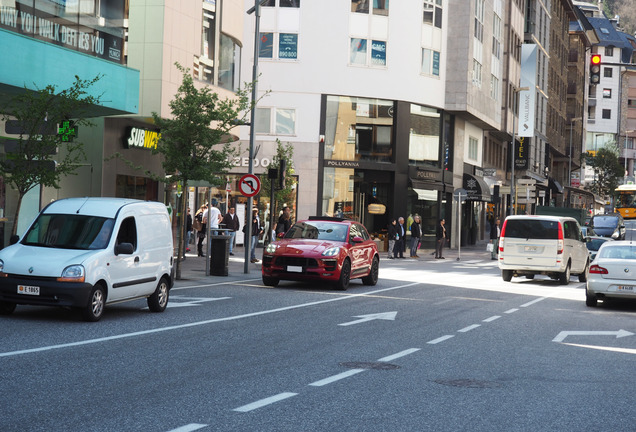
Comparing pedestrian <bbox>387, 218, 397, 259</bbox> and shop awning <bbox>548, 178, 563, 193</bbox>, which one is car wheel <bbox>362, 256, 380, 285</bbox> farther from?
shop awning <bbox>548, 178, 563, 193</bbox>

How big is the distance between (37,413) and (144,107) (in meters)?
22.7

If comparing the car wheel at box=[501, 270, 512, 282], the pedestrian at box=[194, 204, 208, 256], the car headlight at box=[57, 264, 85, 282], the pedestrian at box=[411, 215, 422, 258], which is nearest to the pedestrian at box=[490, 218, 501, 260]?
the pedestrian at box=[411, 215, 422, 258]

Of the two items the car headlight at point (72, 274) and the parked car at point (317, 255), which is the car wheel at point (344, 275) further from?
the car headlight at point (72, 274)

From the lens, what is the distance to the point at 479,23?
194 feet

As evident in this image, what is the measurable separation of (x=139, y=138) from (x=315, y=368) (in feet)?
73.0

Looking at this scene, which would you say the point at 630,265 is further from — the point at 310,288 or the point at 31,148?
the point at 31,148

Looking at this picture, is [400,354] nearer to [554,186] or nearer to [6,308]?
[6,308]

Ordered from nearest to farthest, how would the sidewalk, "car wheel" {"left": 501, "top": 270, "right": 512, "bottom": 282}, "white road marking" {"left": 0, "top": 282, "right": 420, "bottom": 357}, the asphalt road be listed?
the asphalt road → "white road marking" {"left": 0, "top": 282, "right": 420, "bottom": 357} → the sidewalk → "car wheel" {"left": 501, "top": 270, "right": 512, "bottom": 282}

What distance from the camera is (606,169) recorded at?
4808 inches

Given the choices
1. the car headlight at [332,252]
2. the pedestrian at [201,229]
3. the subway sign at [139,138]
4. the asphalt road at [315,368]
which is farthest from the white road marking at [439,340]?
the pedestrian at [201,229]

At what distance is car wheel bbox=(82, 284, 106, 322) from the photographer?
14.2m

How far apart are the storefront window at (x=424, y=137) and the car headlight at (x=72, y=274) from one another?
129 ft

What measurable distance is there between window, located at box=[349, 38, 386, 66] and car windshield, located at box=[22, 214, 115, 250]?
36.5 m

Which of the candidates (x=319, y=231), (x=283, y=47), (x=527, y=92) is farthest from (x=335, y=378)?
(x=527, y=92)
